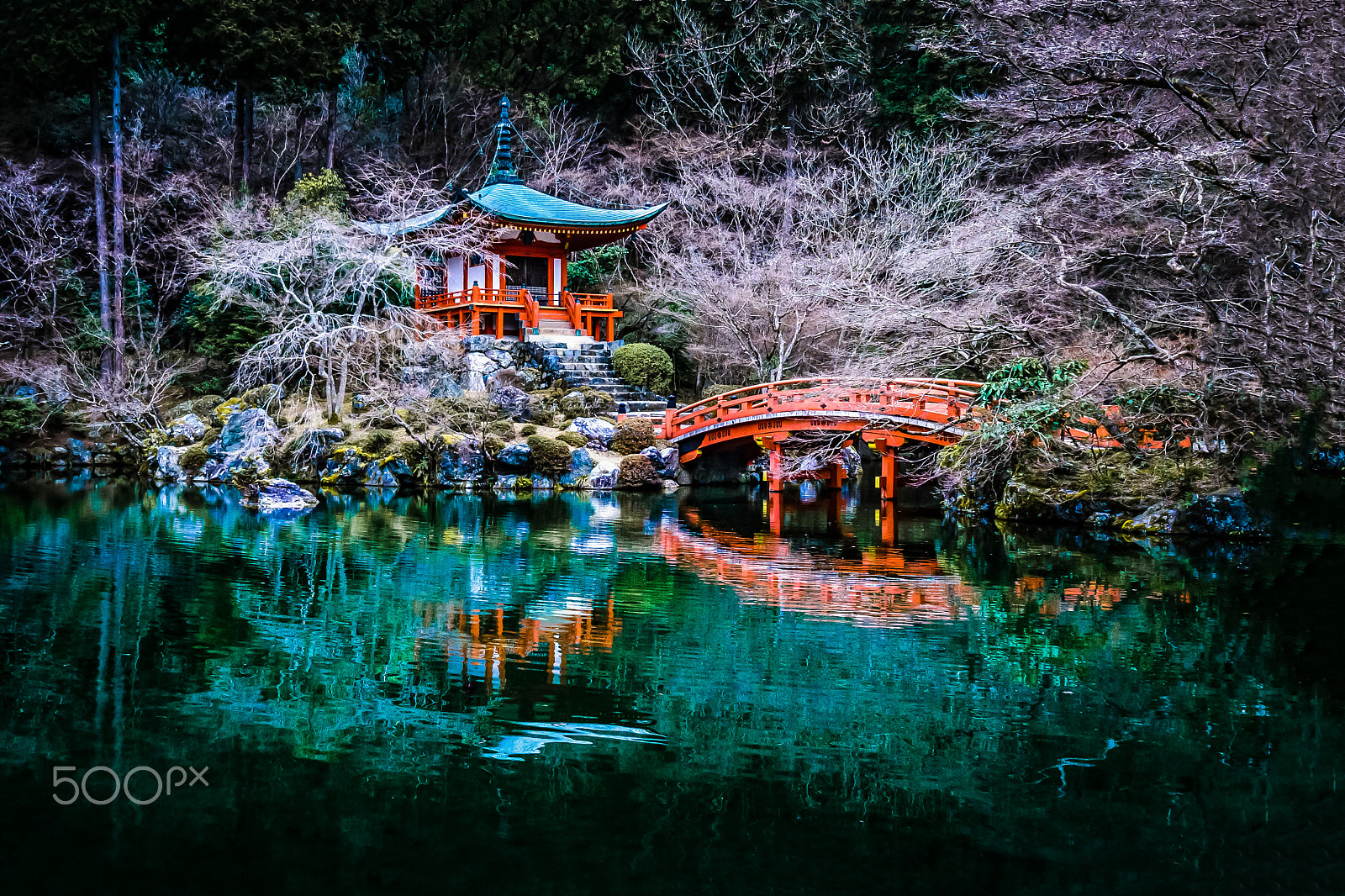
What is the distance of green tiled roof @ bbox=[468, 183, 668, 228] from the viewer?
23.0 meters

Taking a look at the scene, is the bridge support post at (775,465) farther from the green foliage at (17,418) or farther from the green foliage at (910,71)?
the green foliage at (17,418)

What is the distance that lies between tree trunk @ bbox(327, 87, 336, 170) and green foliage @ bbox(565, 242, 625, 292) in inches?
238

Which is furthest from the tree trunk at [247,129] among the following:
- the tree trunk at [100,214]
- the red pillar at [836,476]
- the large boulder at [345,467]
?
the red pillar at [836,476]

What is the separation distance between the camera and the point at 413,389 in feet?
66.5

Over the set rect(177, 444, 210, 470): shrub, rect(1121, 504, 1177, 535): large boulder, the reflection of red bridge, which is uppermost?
rect(177, 444, 210, 470): shrub

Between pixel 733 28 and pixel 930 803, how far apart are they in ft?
82.3

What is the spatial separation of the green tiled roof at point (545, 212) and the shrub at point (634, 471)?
5.47m

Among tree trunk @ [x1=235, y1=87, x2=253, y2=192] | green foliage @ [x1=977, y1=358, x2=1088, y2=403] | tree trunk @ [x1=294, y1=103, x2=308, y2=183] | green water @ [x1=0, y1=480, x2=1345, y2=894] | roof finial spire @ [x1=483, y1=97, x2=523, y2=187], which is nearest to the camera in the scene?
green water @ [x1=0, y1=480, x2=1345, y2=894]

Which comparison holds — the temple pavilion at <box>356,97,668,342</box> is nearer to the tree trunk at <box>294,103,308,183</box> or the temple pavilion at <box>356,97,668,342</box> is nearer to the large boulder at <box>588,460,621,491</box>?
the large boulder at <box>588,460,621,491</box>

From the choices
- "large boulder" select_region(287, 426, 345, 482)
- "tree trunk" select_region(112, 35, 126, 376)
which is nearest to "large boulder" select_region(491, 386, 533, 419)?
"large boulder" select_region(287, 426, 345, 482)

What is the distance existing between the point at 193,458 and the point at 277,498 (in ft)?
16.2

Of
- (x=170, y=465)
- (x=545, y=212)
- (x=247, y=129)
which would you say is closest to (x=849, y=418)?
(x=545, y=212)

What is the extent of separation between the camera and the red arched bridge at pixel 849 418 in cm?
1628

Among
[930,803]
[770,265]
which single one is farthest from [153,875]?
[770,265]
